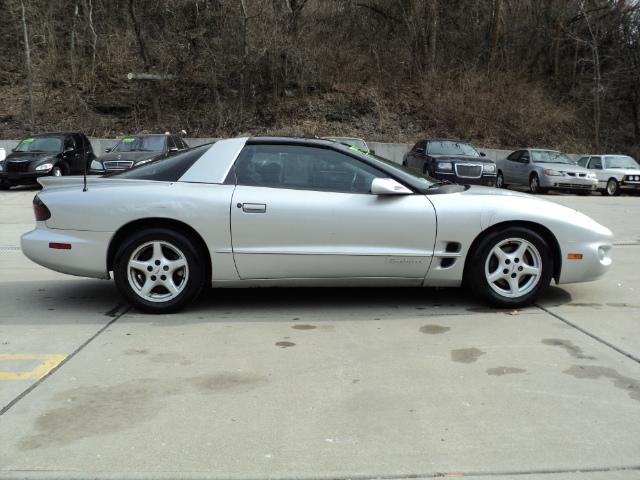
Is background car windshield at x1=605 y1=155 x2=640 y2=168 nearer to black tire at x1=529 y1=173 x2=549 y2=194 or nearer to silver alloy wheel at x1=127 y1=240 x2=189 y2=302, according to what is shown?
black tire at x1=529 y1=173 x2=549 y2=194

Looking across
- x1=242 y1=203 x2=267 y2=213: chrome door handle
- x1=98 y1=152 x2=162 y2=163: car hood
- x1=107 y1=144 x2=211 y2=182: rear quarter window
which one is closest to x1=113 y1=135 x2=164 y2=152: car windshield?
x1=98 y1=152 x2=162 y2=163: car hood

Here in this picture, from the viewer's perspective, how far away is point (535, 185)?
19812 mm

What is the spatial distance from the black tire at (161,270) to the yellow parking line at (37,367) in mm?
1030

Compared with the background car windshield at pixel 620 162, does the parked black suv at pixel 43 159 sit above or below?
above

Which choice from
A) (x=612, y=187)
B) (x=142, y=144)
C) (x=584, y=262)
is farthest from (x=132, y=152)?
(x=612, y=187)

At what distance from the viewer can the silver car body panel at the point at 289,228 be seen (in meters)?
5.13

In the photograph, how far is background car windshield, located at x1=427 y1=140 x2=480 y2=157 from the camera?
17594 mm

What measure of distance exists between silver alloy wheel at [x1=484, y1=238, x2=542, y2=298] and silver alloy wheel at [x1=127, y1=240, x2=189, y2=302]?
267 cm

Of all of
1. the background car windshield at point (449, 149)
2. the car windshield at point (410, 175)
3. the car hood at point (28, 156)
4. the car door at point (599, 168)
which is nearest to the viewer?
the car windshield at point (410, 175)

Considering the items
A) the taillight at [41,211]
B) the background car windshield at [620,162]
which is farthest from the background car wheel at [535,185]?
the taillight at [41,211]

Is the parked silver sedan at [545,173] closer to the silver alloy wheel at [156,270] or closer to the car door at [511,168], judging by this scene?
the car door at [511,168]

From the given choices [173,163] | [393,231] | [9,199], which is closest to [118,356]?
[173,163]

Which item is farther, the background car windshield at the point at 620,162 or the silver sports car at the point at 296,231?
the background car windshield at the point at 620,162

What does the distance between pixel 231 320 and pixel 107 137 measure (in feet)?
81.8
